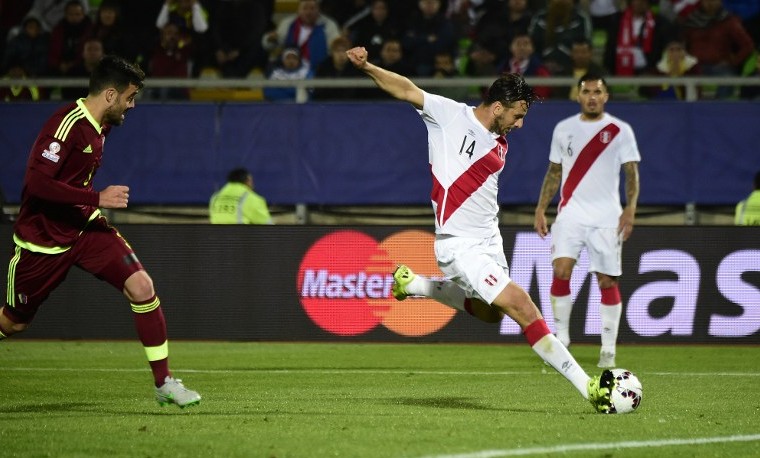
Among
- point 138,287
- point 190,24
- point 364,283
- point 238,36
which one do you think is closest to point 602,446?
point 138,287

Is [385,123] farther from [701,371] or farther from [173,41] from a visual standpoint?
[701,371]

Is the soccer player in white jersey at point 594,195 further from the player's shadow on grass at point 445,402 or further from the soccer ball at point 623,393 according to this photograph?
the soccer ball at point 623,393

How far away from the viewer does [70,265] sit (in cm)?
847

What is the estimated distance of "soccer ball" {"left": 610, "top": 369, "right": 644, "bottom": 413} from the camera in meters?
8.12

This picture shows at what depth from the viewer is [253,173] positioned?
16.4 metres

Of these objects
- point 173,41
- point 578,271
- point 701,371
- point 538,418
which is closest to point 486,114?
point 538,418

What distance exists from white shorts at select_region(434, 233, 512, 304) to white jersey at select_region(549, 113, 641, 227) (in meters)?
3.39

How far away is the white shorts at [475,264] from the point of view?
28.2 ft

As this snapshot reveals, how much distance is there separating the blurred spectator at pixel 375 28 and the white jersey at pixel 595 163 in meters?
5.83

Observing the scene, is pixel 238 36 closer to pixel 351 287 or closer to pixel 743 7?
pixel 351 287

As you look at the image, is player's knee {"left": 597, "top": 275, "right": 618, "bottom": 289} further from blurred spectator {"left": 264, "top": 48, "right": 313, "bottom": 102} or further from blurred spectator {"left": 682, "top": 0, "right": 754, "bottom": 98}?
blurred spectator {"left": 264, "top": 48, "right": 313, "bottom": 102}

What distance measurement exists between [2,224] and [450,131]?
8170 mm

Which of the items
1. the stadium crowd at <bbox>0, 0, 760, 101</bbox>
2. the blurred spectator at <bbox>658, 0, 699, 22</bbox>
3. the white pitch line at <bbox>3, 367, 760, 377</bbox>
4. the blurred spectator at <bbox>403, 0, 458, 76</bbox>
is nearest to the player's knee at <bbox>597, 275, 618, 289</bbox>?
the white pitch line at <bbox>3, 367, 760, 377</bbox>

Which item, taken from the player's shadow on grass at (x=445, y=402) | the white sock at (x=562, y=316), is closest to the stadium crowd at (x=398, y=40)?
the white sock at (x=562, y=316)
